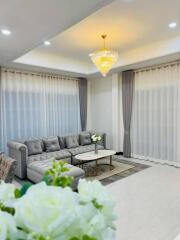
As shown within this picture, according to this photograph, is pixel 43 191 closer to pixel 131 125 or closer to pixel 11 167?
pixel 11 167

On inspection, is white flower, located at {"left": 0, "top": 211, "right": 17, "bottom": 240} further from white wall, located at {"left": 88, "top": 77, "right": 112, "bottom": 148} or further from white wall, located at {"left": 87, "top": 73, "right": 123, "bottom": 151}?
white wall, located at {"left": 88, "top": 77, "right": 112, "bottom": 148}

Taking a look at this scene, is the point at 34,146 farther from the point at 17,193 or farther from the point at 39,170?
the point at 17,193

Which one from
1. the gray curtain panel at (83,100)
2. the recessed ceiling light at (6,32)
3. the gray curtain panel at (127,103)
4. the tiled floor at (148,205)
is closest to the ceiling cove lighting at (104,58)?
the recessed ceiling light at (6,32)

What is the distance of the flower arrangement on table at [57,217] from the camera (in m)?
0.42

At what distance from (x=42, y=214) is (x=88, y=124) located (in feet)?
22.1

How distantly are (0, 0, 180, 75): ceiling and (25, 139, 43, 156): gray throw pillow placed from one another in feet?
6.39

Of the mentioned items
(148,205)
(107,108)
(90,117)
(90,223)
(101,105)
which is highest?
(101,105)

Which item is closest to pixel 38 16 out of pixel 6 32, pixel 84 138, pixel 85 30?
pixel 6 32

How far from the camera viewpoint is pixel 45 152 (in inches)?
194

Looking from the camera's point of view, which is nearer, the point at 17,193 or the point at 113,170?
the point at 17,193

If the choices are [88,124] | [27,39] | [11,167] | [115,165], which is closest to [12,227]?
[11,167]

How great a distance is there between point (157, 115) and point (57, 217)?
517cm

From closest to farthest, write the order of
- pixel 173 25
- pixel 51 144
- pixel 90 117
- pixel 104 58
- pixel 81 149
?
pixel 173 25, pixel 104 58, pixel 51 144, pixel 81 149, pixel 90 117

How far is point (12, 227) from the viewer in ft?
1.40
